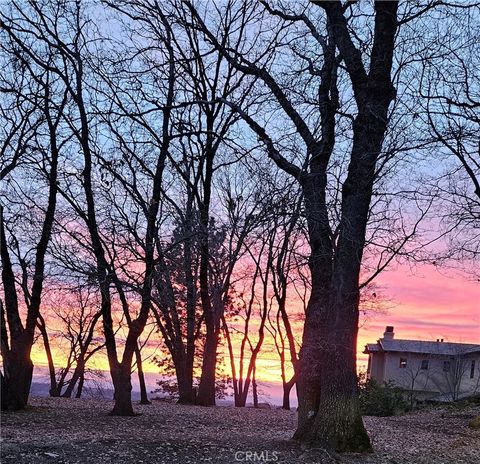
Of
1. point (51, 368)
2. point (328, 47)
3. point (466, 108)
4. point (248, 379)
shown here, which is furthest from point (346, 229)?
point (51, 368)

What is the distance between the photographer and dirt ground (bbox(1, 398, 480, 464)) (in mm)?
7695

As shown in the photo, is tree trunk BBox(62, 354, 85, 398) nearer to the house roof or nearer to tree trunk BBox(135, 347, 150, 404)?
tree trunk BBox(135, 347, 150, 404)

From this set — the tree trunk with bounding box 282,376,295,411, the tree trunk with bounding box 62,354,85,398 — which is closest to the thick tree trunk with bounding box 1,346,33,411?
the tree trunk with bounding box 282,376,295,411

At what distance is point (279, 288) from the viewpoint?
72.8ft

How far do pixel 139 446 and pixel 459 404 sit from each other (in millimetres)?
14237

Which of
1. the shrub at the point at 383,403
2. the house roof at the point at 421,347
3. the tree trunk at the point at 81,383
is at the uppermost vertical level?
the house roof at the point at 421,347

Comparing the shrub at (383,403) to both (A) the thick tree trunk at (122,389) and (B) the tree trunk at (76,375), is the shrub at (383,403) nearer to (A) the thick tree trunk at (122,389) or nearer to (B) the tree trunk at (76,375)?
(A) the thick tree trunk at (122,389)

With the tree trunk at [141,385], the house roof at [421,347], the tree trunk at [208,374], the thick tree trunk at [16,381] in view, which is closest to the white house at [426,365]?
the house roof at [421,347]

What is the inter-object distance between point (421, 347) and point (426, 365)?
50.5 inches

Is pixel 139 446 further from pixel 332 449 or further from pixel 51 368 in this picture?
pixel 51 368

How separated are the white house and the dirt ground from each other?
19.9 m

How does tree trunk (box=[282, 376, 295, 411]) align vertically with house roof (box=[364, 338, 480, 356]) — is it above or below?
below

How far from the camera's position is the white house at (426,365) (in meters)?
32.7

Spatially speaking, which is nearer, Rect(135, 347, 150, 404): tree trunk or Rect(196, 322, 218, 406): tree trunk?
Rect(196, 322, 218, 406): tree trunk
